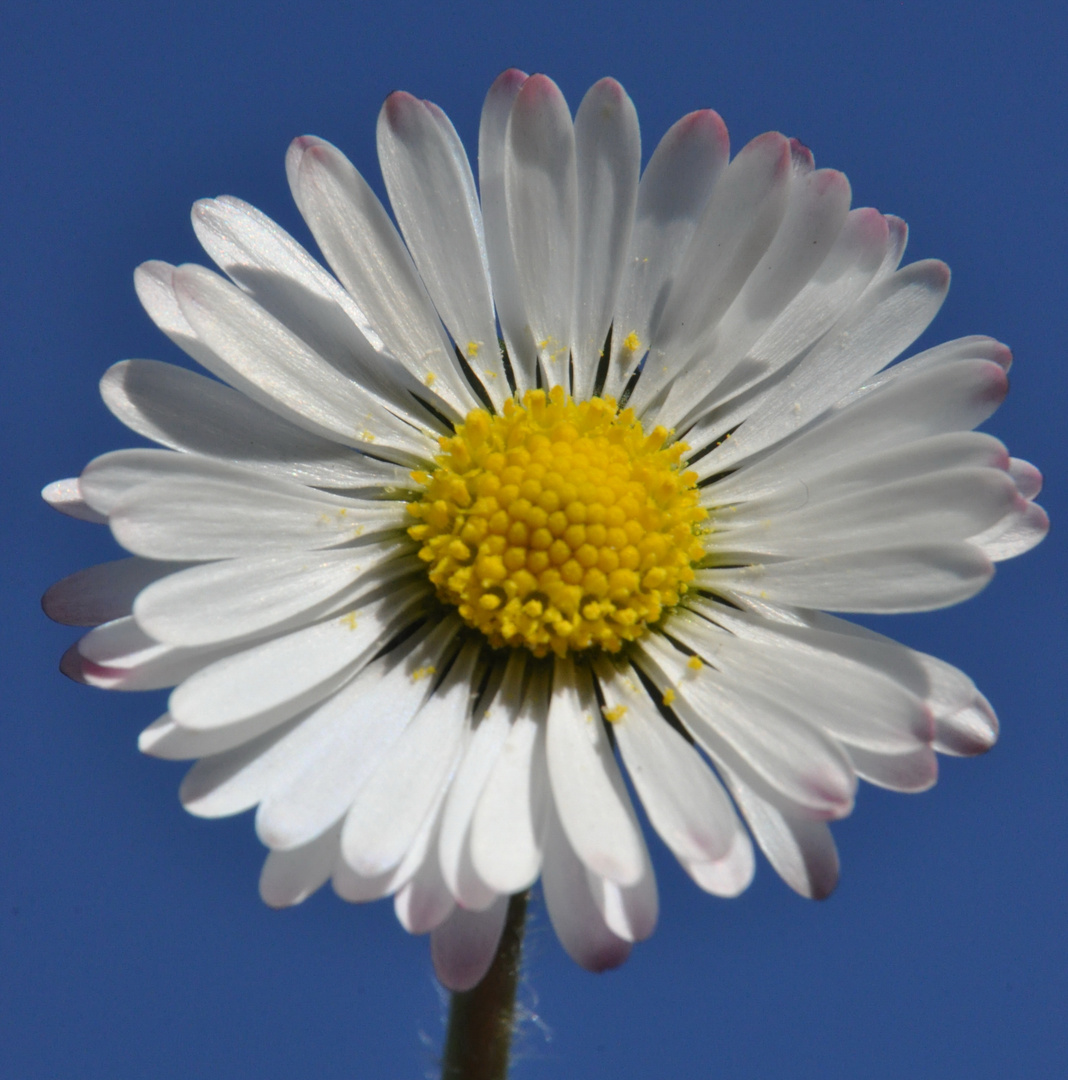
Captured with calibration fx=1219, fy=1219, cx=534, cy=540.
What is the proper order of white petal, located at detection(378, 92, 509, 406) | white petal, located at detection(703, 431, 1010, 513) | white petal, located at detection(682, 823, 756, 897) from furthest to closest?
white petal, located at detection(378, 92, 509, 406), white petal, located at detection(703, 431, 1010, 513), white petal, located at detection(682, 823, 756, 897)

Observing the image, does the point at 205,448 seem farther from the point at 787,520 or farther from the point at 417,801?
the point at 787,520

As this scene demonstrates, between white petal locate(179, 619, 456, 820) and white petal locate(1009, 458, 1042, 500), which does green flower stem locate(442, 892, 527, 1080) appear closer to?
white petal locate(179, 619, 456, 820)

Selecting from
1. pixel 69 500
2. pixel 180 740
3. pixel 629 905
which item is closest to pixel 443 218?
pixel 69 500

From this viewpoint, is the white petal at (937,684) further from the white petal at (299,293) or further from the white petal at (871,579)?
the white petal at (299,293)

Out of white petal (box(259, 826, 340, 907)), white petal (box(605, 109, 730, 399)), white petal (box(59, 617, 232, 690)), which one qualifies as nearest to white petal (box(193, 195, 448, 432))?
white petal (box(605, 109, 730, 399))

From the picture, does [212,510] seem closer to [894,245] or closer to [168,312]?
[168,312]

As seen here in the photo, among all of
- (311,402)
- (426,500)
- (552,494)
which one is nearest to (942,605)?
(552,494)
